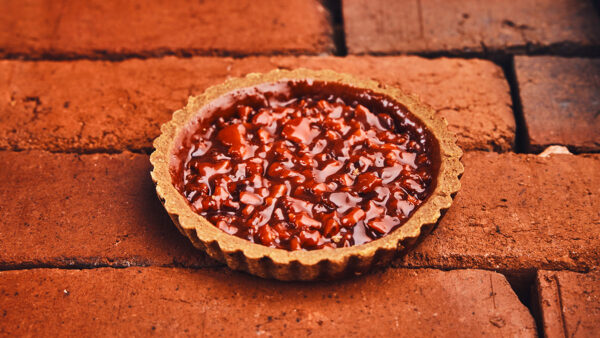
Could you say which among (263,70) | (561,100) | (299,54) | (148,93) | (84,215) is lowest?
(84,215)

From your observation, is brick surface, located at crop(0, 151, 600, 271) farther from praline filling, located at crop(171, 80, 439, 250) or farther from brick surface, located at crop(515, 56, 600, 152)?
praline filling, located at crop(171, 80, 439, 250)

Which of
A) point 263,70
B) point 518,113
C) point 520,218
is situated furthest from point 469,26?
point 520,218

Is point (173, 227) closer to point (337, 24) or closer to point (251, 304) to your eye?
point (251, 304)

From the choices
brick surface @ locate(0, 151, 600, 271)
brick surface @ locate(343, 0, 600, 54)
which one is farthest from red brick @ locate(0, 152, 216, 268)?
brick surface @ locate(343, 0, 600, 54)

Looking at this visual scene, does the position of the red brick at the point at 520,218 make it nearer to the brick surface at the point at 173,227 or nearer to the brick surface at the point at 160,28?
the brick surface at the point at 173,227

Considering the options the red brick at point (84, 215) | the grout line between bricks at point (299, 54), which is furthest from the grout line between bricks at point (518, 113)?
the red brick at point (84, 215)

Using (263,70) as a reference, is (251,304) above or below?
below

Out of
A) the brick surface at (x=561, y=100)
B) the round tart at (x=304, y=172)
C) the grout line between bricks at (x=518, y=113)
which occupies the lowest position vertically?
the round tart at (x=304, y=172)
